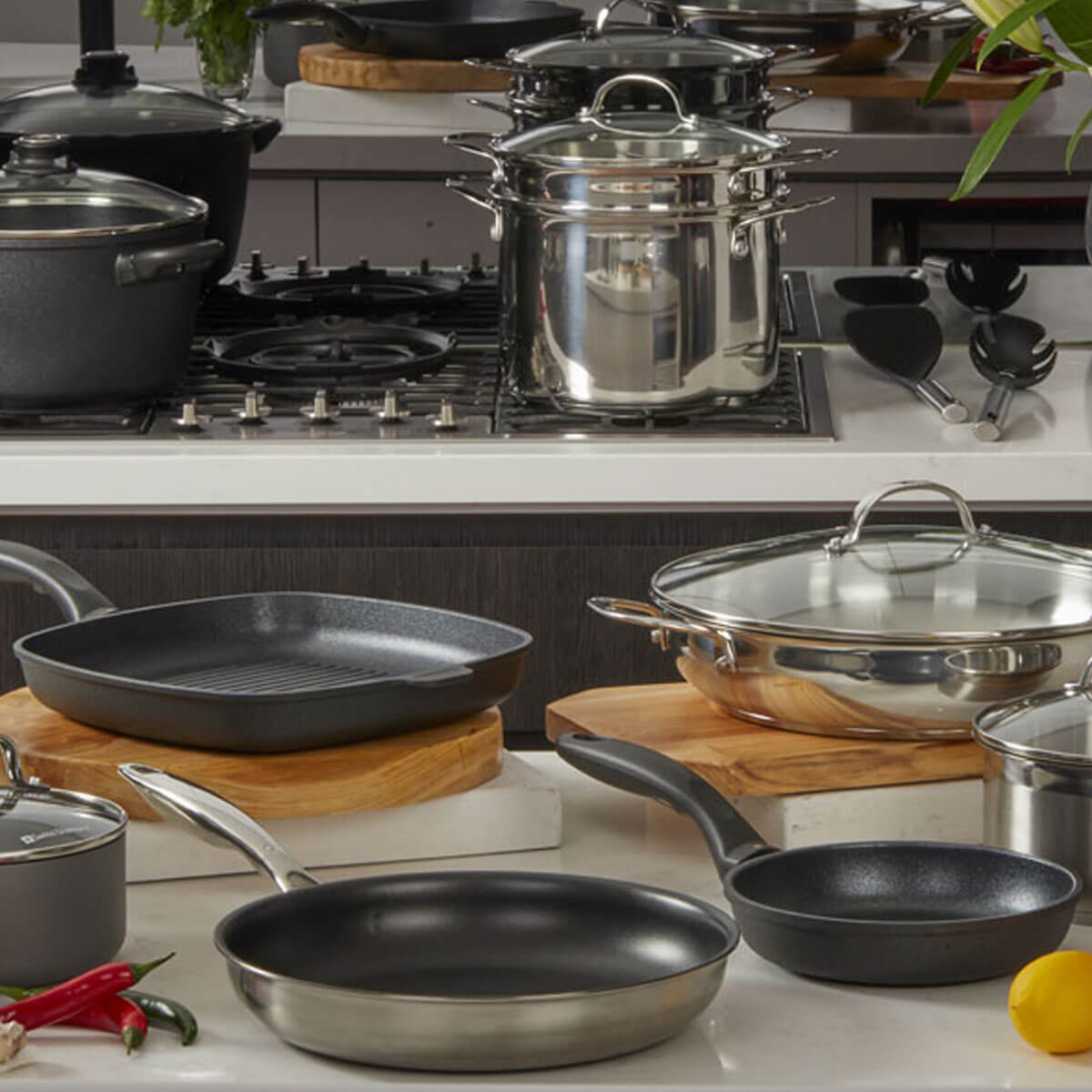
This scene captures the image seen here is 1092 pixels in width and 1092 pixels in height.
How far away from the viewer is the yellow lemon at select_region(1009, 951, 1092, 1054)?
982 millimetres

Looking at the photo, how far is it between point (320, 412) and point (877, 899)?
3.87 ft

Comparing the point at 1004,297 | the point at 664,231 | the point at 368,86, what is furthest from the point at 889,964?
the point at 368,86

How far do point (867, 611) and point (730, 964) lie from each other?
0.27 m

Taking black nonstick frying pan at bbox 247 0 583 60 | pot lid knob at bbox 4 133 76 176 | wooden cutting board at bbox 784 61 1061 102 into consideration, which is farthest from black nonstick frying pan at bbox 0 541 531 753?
wooden cutting board at bbox 784 61 1061 102

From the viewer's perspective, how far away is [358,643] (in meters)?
1.39

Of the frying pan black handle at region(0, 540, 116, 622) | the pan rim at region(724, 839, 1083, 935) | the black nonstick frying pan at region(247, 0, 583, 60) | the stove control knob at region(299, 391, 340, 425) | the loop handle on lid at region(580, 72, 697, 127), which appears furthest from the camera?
the black nonstick frying pan at region(247, 0, 583, 60)

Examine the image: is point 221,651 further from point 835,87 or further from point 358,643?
point 835,87

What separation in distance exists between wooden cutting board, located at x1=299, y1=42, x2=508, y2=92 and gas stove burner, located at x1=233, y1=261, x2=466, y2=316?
63cm

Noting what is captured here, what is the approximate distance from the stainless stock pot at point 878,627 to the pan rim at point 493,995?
227 mm

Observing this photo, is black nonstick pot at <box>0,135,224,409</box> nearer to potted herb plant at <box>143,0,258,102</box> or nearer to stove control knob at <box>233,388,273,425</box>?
stove control knob at <box>233,388,273,425</box>

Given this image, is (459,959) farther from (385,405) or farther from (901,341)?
(901,341)

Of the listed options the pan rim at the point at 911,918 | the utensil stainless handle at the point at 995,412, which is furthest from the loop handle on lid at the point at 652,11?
the pan rim at the point at 911,918

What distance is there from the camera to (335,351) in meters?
2.40

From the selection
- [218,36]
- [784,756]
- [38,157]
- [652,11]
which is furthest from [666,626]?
[218,36]
